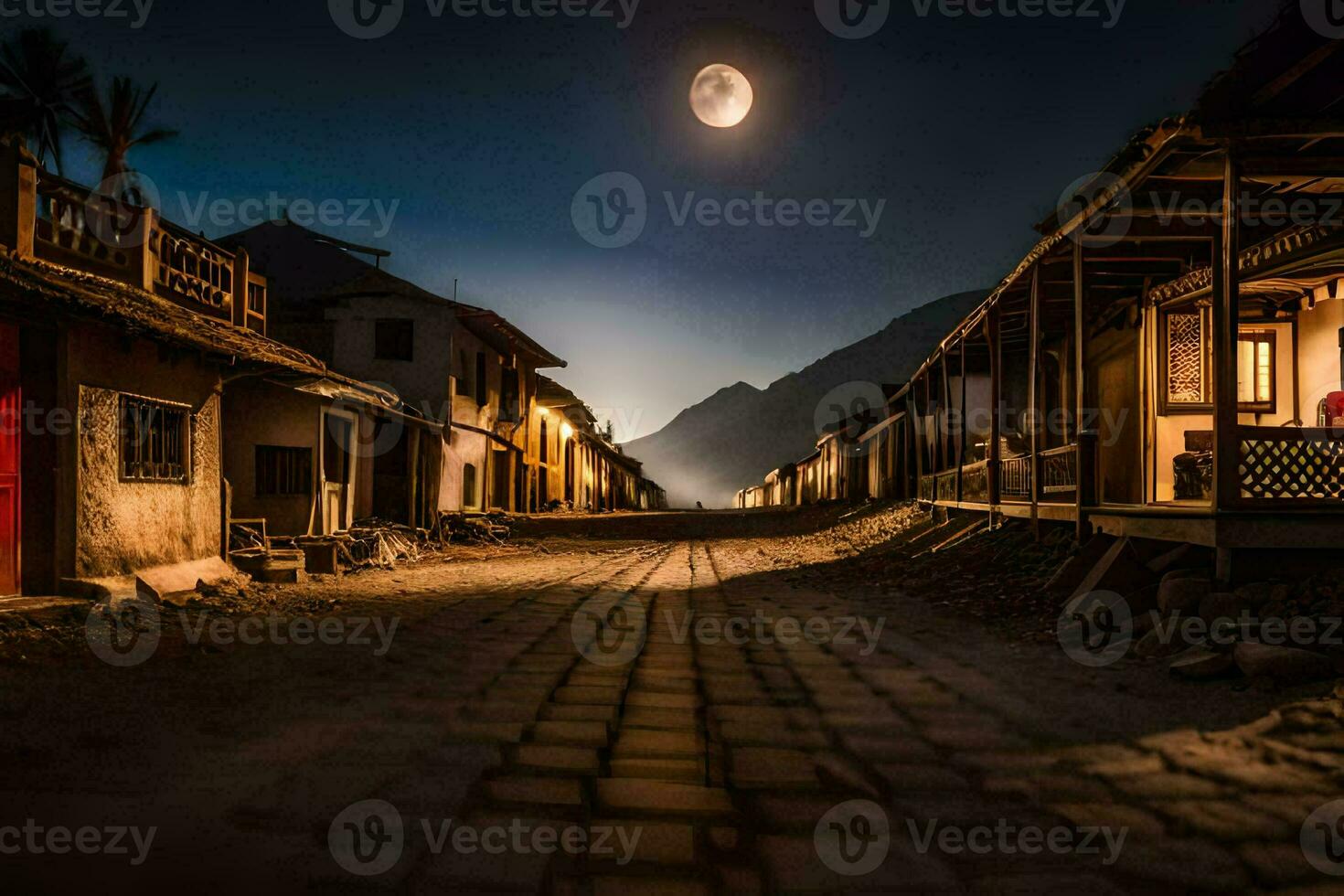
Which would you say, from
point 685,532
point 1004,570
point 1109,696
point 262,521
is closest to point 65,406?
point 262,521

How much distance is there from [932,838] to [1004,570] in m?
6.86

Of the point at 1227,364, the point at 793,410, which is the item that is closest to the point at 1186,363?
the point at 1227,364

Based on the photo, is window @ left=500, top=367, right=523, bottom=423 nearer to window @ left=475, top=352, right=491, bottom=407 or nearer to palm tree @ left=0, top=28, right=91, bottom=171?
window @ left=475, top=352, right=491, bottom=407

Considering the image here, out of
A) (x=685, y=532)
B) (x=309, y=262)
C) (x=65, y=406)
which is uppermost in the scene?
(x=309, y=262)

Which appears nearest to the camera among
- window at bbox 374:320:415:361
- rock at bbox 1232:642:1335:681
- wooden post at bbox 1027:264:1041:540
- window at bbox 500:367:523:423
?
rock at bbox 1232:642:1335:681

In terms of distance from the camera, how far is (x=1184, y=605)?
578cm

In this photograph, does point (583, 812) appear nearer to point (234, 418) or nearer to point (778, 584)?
point (778, 584)

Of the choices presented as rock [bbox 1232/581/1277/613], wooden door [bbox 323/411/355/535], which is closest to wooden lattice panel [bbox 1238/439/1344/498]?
rock [bbox 1232/581/1277/613]

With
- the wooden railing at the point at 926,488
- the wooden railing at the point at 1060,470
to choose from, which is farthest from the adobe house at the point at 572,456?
the wooden railing at the point at 1060,470

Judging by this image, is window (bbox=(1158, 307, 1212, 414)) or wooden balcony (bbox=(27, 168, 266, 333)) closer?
wooden balcony (bbox=(27, 168, 266, 333))

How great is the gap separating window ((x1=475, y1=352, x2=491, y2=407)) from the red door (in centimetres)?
1585

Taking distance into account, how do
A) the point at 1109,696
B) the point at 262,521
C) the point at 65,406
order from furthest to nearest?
the point at 262,521 < the point at 65,406 < the point at 1109,696

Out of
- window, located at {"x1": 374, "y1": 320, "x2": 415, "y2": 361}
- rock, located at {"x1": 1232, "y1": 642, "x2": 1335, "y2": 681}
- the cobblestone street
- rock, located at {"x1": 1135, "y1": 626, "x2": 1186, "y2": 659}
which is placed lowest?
the cobblestone street

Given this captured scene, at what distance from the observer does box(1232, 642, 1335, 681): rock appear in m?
4.29
